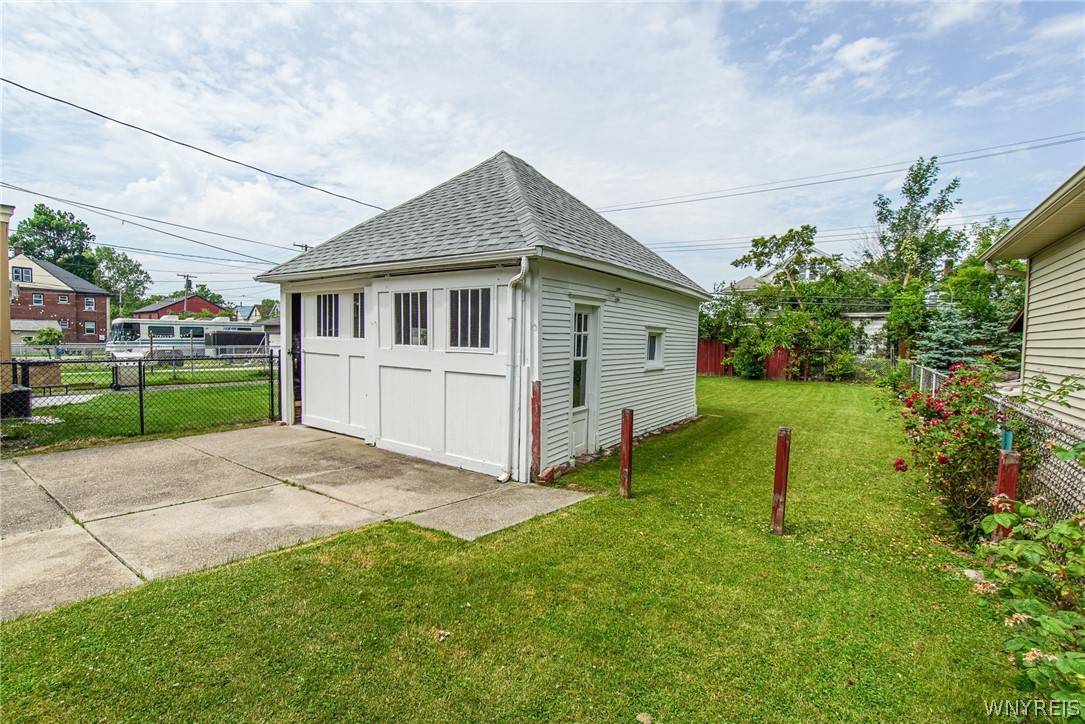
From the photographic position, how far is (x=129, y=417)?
31.3 ft

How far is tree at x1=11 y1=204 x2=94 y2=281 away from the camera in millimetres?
53156

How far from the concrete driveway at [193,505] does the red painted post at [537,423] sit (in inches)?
12.2

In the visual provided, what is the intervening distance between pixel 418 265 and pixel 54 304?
49.3 meters

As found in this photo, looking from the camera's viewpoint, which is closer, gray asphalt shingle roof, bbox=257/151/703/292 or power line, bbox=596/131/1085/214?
gray asphalt shingle roof, bbox=257/151/703/292

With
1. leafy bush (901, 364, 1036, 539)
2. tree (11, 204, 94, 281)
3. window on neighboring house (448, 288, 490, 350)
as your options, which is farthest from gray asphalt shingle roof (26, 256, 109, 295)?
leafy bush (901, 364, 1036, 539)

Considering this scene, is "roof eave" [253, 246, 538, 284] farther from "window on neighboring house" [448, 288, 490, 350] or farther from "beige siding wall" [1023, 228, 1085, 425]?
"beige siding wall" [1023, 228, 1085, 425]

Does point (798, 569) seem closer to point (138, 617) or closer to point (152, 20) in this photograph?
point (138, 617)

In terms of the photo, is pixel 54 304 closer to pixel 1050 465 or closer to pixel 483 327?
pixel 483 327

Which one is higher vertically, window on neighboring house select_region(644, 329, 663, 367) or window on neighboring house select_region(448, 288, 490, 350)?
window on neighboring house select_region(448, 288, 490, 350)

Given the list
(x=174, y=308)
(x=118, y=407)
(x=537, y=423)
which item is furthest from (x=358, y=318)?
(x=174, y=308)

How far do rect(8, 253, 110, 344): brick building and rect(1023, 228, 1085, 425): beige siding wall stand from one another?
167ft

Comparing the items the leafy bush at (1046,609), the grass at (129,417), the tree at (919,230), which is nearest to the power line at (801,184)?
the tree at (919,230)

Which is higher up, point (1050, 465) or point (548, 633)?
point (1050, 465)

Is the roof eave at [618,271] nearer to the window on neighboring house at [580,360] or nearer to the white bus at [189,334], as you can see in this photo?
the window on neighboring house at [580,360]
